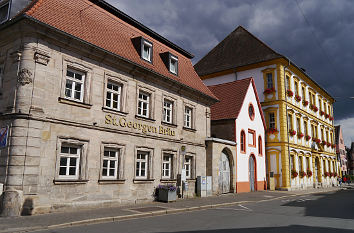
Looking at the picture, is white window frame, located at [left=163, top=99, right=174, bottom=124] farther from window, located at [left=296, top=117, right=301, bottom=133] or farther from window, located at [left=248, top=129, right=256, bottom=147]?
window, located at [left=296, top=117, right=301, bottom=133]

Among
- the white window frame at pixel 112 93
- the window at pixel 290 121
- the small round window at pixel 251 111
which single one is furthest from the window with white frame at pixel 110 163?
the window at pixel 290 121

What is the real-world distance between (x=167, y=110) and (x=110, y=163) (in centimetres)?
555

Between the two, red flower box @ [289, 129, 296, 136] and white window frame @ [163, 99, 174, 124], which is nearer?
white window frame @ [163, 99, 174, 124]

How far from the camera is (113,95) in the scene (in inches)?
582

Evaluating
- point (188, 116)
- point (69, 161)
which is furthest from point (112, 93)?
point (188, 116)

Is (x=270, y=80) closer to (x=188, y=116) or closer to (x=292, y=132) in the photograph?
(x=292, y=132)

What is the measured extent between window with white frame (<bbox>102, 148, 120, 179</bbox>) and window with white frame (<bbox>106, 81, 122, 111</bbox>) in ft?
6.80

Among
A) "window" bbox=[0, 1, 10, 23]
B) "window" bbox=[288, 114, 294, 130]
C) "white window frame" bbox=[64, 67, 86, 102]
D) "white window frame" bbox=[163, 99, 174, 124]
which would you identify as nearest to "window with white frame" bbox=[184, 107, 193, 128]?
"white window frame" bbox=[163, 99, 174, 124]

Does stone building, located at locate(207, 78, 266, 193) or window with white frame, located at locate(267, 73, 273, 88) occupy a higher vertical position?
window with white frame, located at locate(267, 73, 273, 88)

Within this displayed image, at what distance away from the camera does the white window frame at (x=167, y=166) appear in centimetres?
1748

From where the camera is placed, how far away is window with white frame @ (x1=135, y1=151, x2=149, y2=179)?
1565cm

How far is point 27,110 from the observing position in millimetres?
10969

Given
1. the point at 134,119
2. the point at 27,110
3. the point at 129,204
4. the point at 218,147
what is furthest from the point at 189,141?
the point at 27,110

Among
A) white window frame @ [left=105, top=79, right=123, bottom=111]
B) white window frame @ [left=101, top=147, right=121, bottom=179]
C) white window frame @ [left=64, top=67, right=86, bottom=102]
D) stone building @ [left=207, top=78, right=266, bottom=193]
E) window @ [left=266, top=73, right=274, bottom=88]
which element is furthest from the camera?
window @ [left=266, top=73, right=274, bottom=88]
